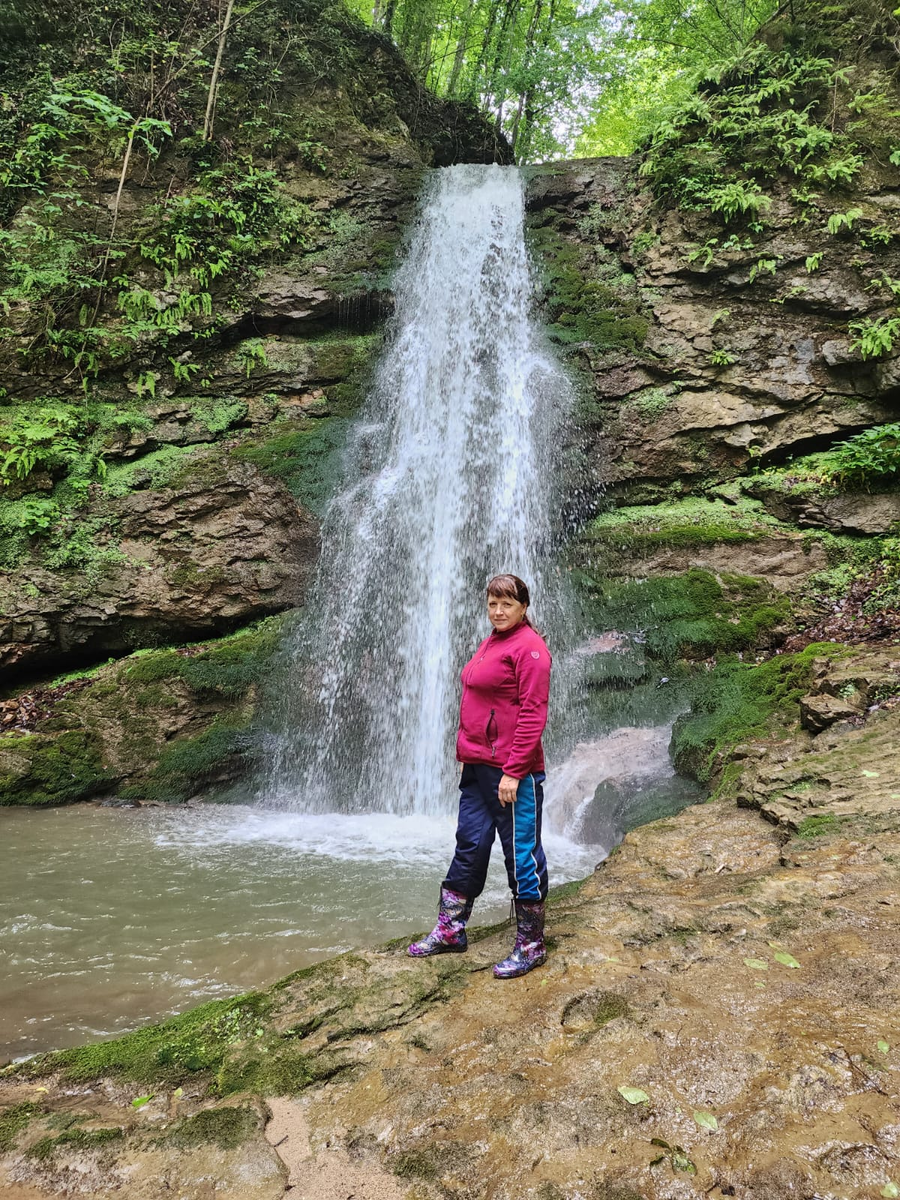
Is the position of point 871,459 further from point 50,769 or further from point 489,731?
point 50,769

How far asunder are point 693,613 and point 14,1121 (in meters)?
7.30

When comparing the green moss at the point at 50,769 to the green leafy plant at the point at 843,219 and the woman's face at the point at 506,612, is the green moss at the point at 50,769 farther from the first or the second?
the green leafy plant at the point at 843,219

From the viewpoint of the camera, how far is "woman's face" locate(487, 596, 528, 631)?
9.55 ft

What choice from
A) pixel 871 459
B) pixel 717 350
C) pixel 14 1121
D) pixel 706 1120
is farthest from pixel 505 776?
pixel 717 350

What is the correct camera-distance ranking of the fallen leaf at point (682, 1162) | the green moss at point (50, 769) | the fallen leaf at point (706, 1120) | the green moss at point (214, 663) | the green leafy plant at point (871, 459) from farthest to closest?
the green moss at point (214, 663) → the green leafy plant at point (871, 459) → the green moss at point (50, 769) → the fallen leaf at point (706, 1120) → the fallen leaf at point (682, 1162)

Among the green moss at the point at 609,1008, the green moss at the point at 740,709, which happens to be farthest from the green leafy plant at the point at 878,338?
the green moss at the point at 609,1008

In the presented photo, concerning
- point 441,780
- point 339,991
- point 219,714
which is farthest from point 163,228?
point 339,991

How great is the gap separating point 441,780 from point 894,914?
17.2 feet

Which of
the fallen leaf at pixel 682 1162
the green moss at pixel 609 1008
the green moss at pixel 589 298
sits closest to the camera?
the fallen leaf at pixel 682 1162

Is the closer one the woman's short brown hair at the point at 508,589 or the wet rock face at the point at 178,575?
the woman's short brown hair at the point at 508,589

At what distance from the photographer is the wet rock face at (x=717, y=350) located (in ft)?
28.0

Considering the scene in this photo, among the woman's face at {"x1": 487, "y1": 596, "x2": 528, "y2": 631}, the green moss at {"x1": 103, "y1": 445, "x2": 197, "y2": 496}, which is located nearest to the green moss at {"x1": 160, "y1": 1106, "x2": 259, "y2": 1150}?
the woman's face at {"x1": 487, "y1": 596, "x2": 528, "y2": 631}

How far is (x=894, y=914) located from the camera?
8.57 ft

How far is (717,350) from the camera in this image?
8984 mm
